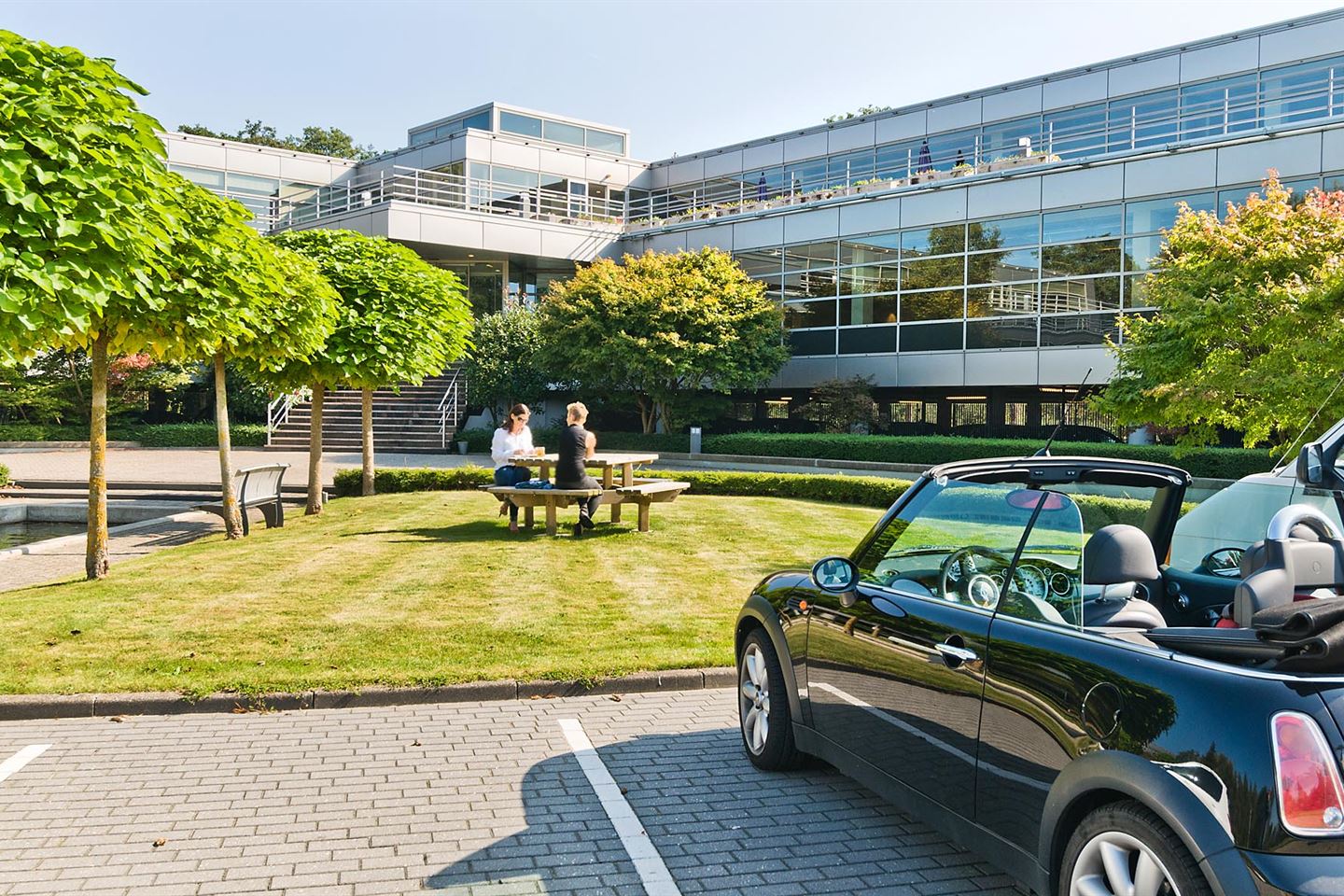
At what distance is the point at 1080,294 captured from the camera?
29.0m

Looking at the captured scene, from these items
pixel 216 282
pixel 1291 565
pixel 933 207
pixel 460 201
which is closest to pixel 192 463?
pixel 216 282

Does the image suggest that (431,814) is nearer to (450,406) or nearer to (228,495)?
(228,495)

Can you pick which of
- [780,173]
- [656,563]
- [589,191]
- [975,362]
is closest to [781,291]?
[975,362]

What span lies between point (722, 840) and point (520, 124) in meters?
46.9

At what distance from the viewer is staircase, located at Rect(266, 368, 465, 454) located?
33312 mm

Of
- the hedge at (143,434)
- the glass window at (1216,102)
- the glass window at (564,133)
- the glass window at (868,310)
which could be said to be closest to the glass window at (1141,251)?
the glass window at (868,310)

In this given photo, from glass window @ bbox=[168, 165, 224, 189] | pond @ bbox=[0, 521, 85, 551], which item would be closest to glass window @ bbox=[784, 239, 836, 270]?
pond @ bbox=[0, 521, 85, 551]

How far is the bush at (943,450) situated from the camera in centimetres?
2158

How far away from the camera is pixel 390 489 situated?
2006cm

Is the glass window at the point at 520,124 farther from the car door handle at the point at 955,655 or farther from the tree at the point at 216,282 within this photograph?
the car door handle at the point at 955,655

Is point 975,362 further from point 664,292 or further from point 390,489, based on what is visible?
point 390,489

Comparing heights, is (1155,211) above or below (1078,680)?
above

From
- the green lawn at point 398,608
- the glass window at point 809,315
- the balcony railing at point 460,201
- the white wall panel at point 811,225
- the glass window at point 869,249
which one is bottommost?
the green lawn at point 398,608

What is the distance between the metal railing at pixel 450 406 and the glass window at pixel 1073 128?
21.4 metres
